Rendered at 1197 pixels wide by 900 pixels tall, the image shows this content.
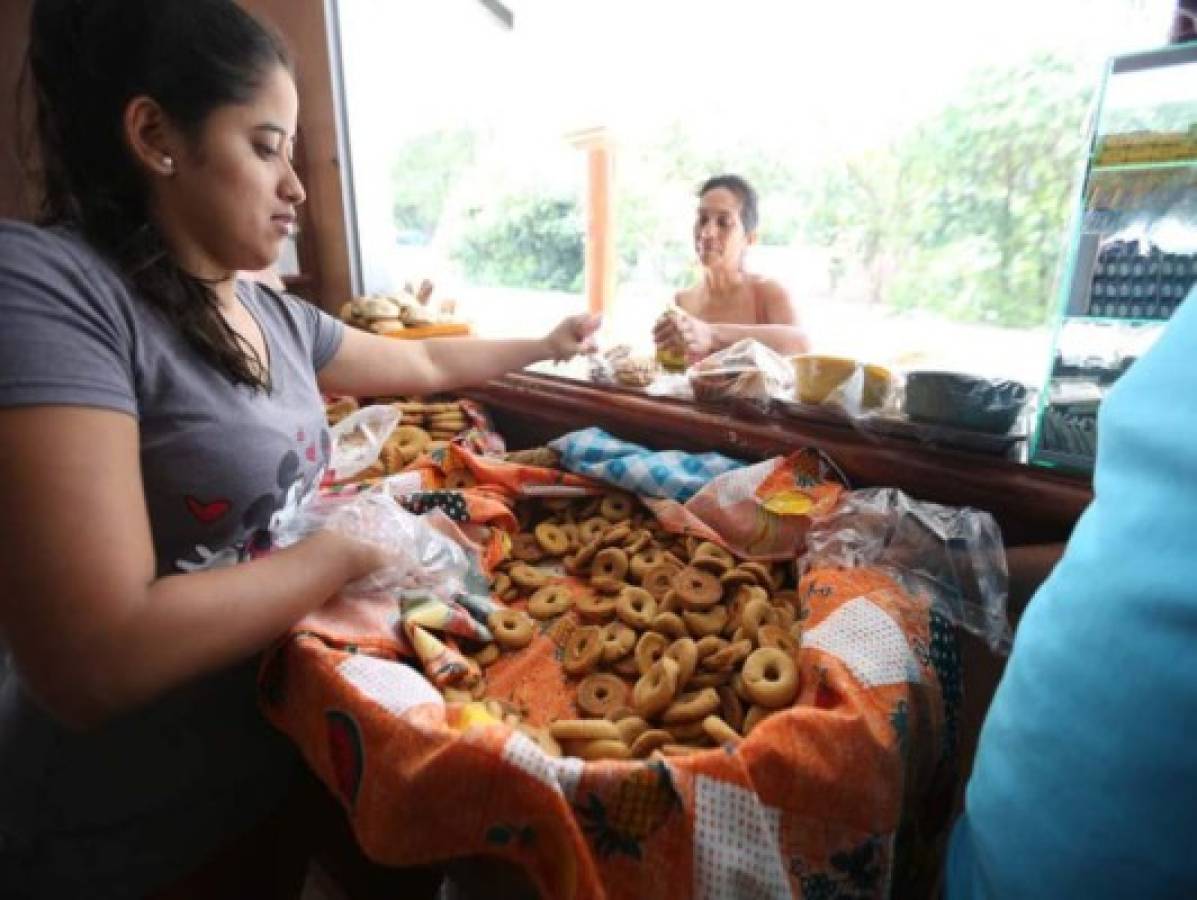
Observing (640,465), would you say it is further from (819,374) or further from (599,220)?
(599,220)

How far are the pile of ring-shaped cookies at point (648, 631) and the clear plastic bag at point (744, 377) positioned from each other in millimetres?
294

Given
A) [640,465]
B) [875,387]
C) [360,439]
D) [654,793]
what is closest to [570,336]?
[640,465]

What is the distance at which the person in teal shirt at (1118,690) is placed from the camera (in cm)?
33

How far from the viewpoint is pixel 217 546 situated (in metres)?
0.69

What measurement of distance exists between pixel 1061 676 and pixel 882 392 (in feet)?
2.45

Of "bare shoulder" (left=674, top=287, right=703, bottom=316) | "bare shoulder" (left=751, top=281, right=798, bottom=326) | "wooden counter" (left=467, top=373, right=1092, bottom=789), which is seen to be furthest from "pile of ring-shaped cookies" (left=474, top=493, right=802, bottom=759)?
"bare shoulder" (left=674, top=287, right=703, bottom=316)

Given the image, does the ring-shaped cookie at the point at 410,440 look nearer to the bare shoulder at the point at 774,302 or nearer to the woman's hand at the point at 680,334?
the woman's hand at the point at 680,334

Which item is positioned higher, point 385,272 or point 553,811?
point 385,272

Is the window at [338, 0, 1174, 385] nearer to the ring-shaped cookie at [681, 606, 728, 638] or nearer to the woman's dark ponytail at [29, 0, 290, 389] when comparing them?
the ring-shaped cookie at [681, 606, 728, 638]

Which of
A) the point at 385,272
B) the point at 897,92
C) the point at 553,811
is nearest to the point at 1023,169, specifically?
the point at 897,92

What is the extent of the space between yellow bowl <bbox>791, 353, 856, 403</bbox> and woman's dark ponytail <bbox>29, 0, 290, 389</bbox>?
0.87 m

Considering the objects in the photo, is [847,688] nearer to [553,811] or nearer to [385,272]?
[553,811]

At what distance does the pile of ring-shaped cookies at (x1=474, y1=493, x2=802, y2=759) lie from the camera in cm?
64

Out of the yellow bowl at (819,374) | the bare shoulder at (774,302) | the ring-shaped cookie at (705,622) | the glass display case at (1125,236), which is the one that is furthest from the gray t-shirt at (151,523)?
the bare shoulder at (774,302)
